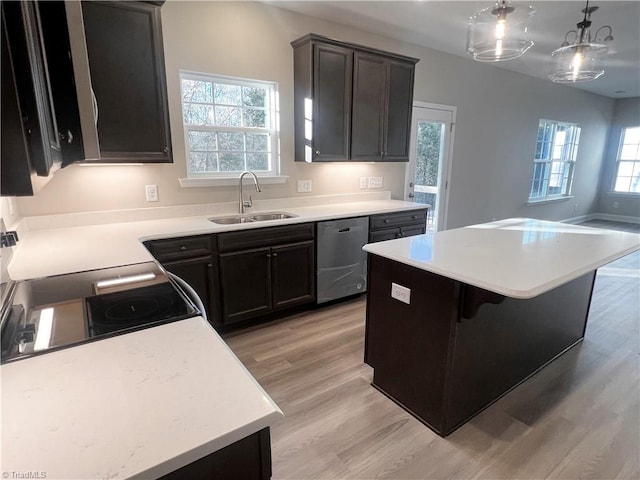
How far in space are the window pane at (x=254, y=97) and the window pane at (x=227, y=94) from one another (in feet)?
0.16

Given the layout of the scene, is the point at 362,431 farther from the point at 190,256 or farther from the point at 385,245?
the point at 190,256

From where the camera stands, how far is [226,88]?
3.06 metres

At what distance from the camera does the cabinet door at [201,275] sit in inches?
96.0

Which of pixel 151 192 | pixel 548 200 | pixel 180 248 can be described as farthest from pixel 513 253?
pixel 548 200

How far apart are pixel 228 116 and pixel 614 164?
29.0ft

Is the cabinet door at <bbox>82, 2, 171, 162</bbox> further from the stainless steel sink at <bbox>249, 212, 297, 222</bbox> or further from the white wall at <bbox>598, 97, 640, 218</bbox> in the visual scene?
the white wall at <bbox>598, 97, 640, 218</bbox>

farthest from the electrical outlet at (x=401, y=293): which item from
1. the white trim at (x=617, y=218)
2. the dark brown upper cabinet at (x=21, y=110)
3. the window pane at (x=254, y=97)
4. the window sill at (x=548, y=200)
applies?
the white trim at (x=617, y=218)

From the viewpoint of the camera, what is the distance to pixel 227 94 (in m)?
3.07

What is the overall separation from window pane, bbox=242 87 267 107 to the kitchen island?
6.42ft

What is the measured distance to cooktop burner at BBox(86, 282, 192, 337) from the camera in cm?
107

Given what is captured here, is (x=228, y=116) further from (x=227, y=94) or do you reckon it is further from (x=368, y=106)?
(x=368, y=106)

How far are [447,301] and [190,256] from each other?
1.72 m

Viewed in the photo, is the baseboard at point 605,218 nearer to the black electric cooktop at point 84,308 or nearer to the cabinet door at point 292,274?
the cabinet door at point 292,274

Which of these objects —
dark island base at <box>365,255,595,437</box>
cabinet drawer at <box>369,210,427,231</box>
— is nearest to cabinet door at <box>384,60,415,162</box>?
cabinet drawer at <box>369,210,427,231</box>
